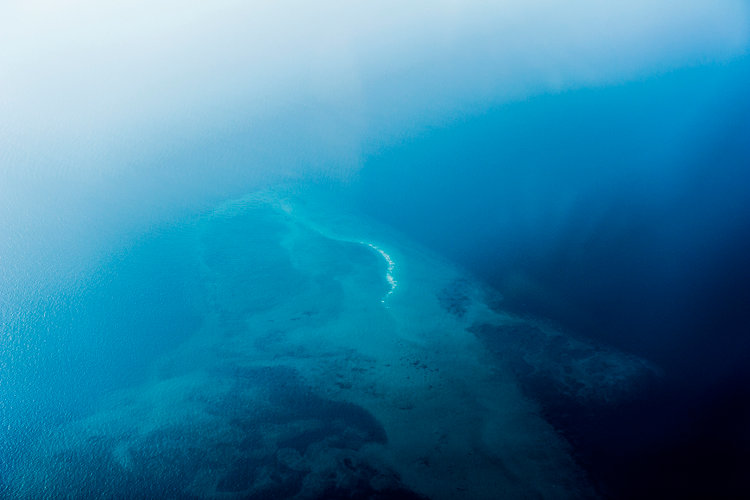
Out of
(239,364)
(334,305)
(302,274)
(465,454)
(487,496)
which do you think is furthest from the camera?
(302,274)

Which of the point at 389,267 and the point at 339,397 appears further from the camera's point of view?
the point at 389,267

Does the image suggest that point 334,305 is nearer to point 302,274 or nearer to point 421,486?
point 302,274

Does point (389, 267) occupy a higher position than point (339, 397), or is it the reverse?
point (389, 267)

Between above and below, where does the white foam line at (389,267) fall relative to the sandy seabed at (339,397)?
above

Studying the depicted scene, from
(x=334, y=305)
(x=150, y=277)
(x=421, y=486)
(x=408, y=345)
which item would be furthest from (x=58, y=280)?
(x=421, y=486)

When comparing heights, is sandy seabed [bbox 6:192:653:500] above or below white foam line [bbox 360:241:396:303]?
below

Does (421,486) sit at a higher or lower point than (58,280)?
higher

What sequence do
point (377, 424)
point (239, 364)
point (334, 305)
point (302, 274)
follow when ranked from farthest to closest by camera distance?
point (302, 274), point (334, 305), point (239, 364), point (377, 424)

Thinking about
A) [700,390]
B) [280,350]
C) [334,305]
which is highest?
[700,390]

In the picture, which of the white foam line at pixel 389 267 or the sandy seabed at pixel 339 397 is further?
the white foam line at pixel 389 267

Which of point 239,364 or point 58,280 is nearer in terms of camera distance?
point 239,364

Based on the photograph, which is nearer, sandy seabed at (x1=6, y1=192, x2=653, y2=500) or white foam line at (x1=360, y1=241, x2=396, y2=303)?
sandy seabed at (x1=6, y1=192, x2=653, y2=500)
